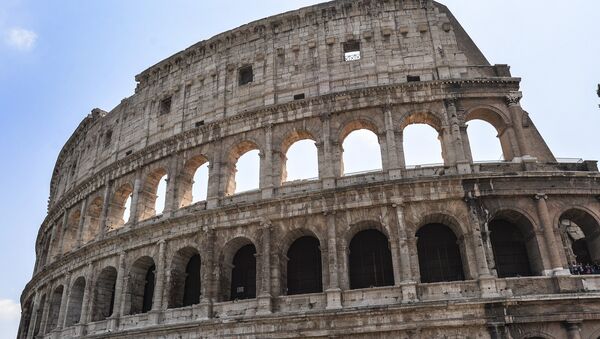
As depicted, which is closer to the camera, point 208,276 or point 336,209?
point 336,209

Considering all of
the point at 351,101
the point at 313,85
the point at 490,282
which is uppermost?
Result: the point at 313,85

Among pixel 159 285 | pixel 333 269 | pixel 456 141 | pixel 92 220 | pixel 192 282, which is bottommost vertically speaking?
pixel 333 269

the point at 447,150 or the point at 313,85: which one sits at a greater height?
the point at 313,85

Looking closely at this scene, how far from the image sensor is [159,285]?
672 inches

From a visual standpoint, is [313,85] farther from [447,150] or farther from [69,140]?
[69,140]

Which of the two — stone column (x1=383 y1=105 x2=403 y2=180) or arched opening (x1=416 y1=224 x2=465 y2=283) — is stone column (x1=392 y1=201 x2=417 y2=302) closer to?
arched opening (x1=416 y1=224 x2=465 y2=283)

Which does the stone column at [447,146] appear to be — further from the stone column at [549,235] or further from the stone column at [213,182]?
the stone column at [213,182]

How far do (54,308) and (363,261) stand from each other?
51.9 ft

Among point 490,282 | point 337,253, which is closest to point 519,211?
point 490,282

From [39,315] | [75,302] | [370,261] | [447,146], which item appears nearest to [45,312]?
[39,315]

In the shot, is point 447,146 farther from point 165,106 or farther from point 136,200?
point 165,106

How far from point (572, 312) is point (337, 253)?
6.83m

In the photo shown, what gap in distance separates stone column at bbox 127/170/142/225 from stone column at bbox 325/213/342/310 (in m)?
8.80

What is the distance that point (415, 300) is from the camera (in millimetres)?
13641
